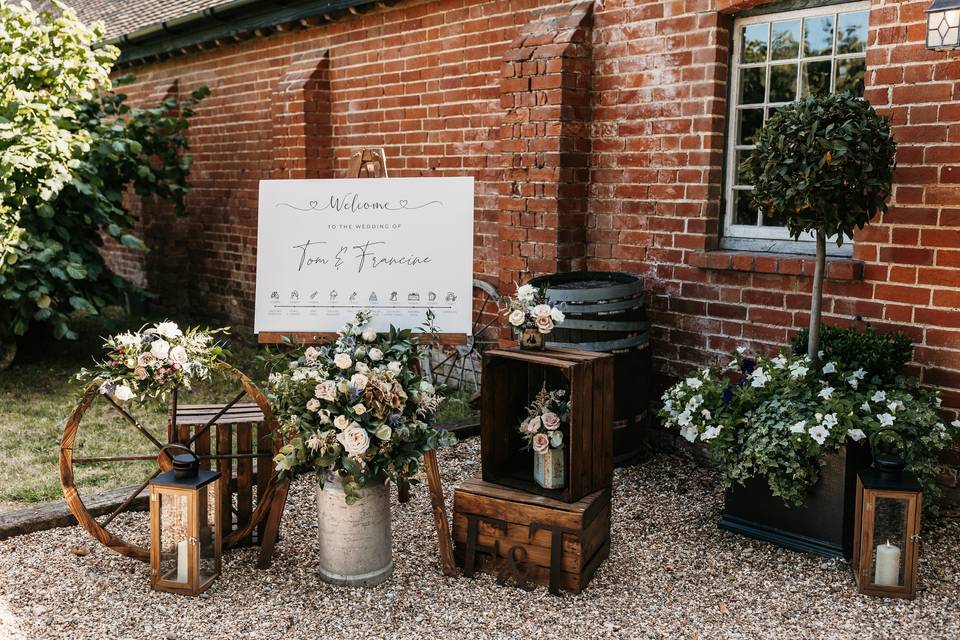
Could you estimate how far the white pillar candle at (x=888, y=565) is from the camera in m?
3.31

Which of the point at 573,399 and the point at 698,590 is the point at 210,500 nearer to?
the point at 573,399

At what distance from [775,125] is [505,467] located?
1893mm

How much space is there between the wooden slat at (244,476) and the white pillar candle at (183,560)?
1.56 ft

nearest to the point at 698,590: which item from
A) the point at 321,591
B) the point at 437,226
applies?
the point at 321,591

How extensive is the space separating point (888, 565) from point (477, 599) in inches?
60.7

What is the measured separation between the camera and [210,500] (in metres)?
3.54

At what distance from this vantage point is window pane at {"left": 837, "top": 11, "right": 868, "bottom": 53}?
4383 mm

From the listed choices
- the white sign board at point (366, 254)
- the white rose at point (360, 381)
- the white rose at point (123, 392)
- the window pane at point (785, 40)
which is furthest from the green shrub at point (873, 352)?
the white rose at point (123, 392)

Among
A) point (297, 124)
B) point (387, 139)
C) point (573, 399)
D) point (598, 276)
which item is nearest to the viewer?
point (573, 399)

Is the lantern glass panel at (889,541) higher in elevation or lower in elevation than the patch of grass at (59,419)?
higher

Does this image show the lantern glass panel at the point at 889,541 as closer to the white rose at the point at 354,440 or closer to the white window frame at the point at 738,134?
the white window frame at the point at 738,134

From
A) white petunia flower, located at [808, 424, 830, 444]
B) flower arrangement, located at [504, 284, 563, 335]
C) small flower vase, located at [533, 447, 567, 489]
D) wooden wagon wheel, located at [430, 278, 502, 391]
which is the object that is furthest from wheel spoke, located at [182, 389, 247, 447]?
wooden wagon wheel, located at [430, 278, 502, 391]

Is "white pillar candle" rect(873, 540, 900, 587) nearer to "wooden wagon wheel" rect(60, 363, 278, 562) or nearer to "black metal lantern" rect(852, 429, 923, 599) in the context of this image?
"black metal lantern" rect(852, 429, 923, 599)

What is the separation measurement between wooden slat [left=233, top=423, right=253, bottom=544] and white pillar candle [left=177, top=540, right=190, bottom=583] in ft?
1.56
